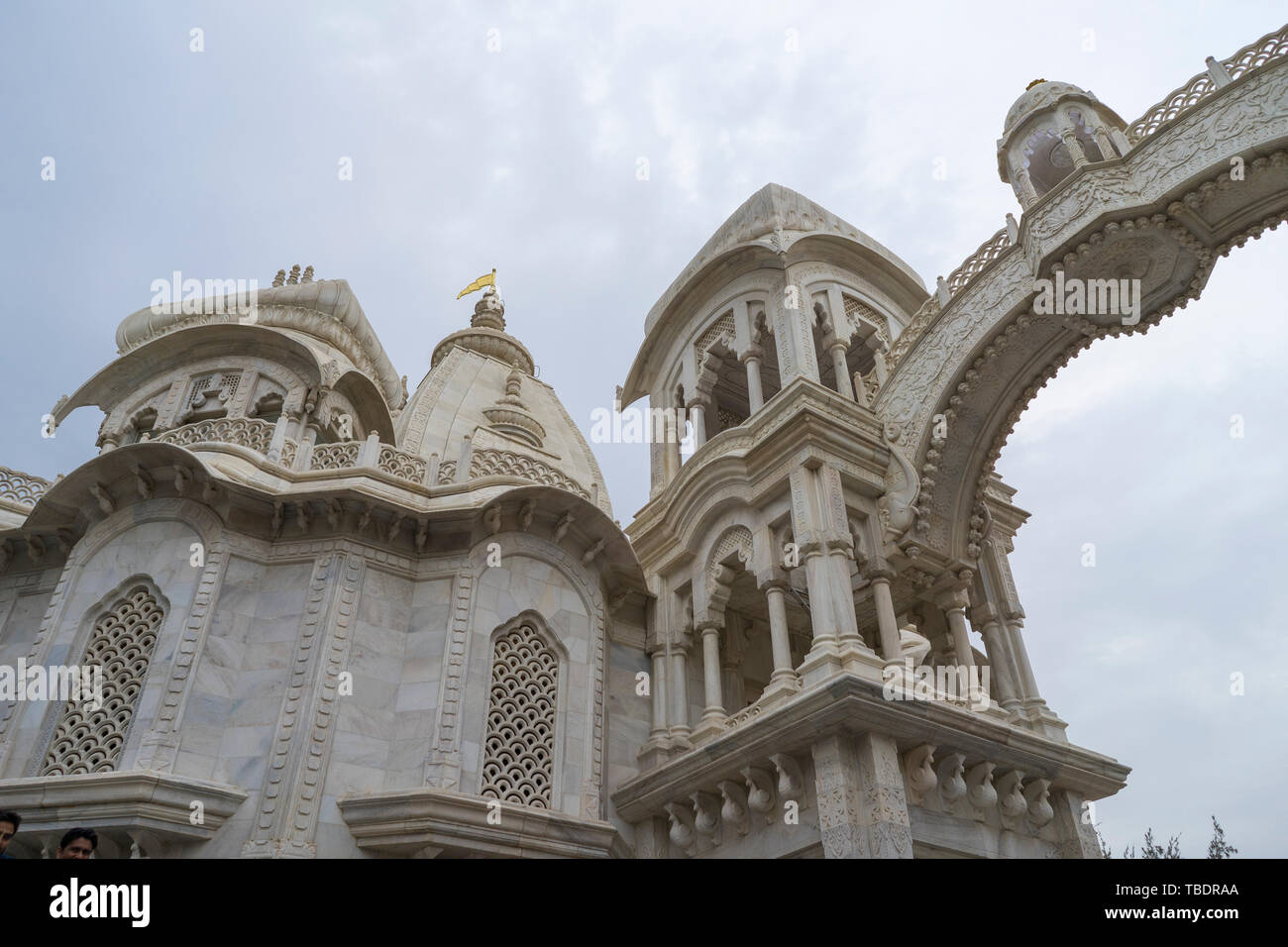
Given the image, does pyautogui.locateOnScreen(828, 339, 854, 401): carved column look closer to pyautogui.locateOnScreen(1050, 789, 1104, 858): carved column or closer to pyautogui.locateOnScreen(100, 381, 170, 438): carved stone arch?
pyautogui.locateOnScreen(1050, 789, 1104, 858): carved column

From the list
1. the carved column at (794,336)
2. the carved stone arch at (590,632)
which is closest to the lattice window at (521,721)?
the carved stone arch at (590,632)

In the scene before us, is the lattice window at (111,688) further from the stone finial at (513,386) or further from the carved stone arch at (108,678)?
the stone finial at (513,386)

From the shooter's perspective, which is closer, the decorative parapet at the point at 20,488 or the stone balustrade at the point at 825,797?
the stone balustrade at the point at 825,797

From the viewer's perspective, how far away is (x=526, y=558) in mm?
13078

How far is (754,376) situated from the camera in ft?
49.5

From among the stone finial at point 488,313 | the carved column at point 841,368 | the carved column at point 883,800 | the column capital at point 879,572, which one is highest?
the stone finial at point 488,313

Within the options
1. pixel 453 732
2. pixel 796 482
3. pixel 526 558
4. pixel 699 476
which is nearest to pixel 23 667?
pixel 453 732

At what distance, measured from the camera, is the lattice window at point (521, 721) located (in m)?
11.3

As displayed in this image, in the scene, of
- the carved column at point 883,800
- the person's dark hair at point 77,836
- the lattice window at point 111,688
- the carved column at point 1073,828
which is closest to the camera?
the person's dark hair at point 77,836

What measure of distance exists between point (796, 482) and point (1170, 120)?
6.52 meters

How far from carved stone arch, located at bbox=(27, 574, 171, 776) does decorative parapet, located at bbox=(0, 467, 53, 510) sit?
3579 mm

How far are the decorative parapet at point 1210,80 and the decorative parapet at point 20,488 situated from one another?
657 inches

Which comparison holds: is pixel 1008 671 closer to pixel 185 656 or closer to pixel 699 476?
pixel 699 476

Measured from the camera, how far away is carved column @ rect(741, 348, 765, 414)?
14.7m
